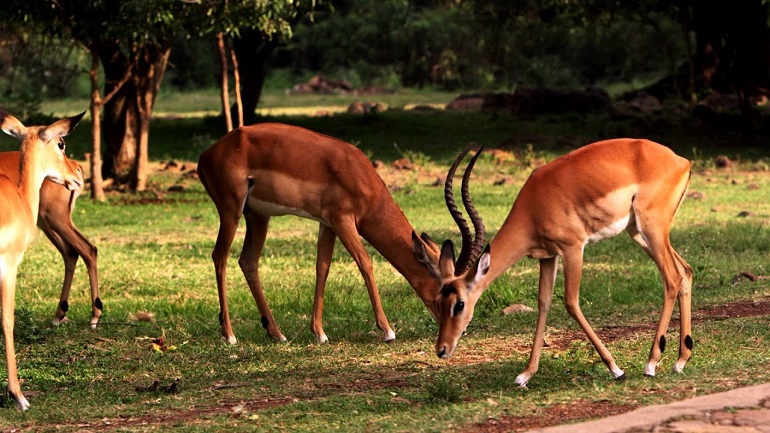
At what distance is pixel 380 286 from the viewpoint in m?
9.58

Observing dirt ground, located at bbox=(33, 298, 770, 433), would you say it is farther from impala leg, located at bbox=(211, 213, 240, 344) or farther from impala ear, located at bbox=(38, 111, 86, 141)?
impala ear, located at bbox=(38, 111, 86, 141)

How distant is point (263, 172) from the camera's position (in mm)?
7836

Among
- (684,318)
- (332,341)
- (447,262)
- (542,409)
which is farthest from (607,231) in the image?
(332,341)

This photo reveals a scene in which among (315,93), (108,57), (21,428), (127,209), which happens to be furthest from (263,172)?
(315,93)

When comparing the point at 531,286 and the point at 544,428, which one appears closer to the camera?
the point at 544,428

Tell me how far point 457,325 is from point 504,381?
0.37 meters

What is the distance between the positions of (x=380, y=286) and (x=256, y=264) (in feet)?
5.49

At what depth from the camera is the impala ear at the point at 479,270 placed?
6156mm

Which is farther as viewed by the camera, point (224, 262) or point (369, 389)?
point (224, 262)

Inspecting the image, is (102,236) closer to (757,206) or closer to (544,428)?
(757,206)

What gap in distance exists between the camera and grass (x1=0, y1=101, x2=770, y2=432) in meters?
5.68

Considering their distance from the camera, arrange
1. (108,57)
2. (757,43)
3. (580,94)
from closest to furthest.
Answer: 1. (108,57)
2. (757,43)
3. (580,94)

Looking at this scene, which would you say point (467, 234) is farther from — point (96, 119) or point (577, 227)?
point (96, 119)

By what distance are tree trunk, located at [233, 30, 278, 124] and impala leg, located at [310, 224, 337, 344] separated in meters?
14.0
